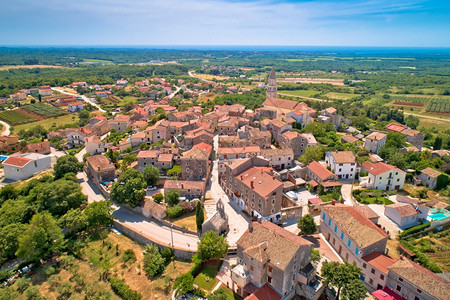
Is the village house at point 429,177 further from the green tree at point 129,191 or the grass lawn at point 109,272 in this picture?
the green tree at point 129,191

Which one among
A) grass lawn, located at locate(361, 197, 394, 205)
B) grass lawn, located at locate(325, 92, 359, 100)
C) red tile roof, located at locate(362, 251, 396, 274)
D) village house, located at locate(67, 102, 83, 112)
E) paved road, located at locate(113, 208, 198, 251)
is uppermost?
grass lawn, located at locate(325, 92, 359, 100)

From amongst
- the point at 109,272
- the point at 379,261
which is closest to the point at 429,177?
the point at 379,261

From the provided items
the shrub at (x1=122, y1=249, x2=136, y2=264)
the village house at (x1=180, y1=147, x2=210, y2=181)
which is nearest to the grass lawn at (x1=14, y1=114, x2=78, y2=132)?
the village house at (x1=180, y1=147, x2=210, y2=181)

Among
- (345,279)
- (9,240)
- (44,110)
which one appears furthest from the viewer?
(44,110)

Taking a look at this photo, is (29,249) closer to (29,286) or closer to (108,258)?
(29,286)

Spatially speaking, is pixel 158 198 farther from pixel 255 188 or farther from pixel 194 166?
pixel 255 188

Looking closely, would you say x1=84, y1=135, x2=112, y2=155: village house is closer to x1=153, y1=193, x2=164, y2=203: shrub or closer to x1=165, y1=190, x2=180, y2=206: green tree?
x1=153, y1=193, x2=164, y2=203: shrub
